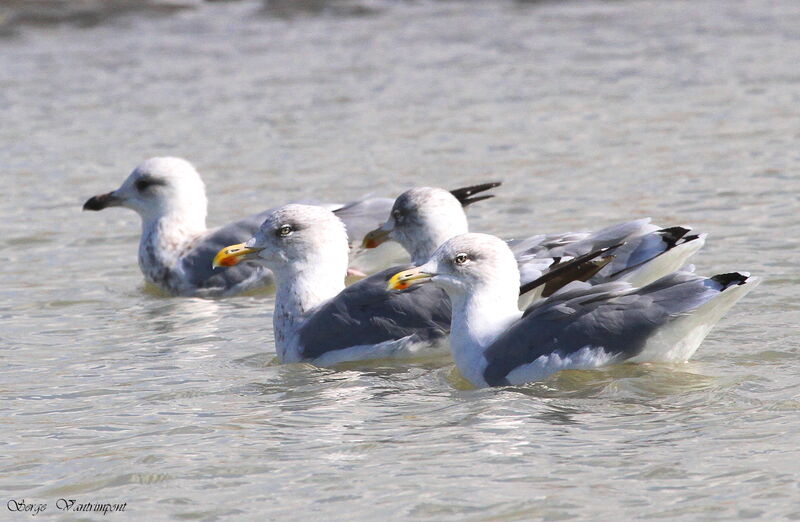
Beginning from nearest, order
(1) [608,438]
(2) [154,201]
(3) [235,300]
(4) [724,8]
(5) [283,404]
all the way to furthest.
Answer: (1) [608,438] → (5) [283,404] → (3) [235,300] → (2) [154,201] → (4) [724,8]

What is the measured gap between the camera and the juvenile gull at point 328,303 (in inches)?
362

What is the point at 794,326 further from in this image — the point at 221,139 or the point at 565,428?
the point at 221,139

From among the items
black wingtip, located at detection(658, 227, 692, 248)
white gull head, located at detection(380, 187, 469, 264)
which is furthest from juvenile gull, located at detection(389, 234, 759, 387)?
white gull head, located at detection(380, 187, 469, 264)

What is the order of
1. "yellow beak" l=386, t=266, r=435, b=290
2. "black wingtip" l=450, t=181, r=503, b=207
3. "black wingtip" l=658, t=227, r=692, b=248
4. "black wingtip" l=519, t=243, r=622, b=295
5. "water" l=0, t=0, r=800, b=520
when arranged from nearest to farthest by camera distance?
"water" l=0, t=0, r=800, b=520
"yellow beak" l=386, t=266, r=435, b=290
"black wingtip" l=519, t=243, r=622, b=295
"black wingtip" l=658, t=227, r=692, b=248
"black wingtip" l=450, t=181, r=503, b=207

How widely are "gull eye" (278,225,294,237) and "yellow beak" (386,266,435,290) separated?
4.21 feet

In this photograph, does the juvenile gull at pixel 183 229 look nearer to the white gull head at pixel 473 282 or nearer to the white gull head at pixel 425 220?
the white gull head at pixel 425 220

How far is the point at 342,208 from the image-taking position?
11.9 m

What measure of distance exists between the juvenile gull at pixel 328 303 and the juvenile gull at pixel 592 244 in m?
0.64

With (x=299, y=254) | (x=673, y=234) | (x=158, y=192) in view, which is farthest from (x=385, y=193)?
(x=673, y=234)

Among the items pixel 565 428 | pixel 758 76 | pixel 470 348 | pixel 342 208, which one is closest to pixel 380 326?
pixel 470 348

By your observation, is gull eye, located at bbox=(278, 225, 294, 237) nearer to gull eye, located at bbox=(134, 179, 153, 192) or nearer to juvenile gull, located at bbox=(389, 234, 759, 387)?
juvenile gull, located at bbox=(389, 234, 759, 387)

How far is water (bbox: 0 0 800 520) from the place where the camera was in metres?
6.90

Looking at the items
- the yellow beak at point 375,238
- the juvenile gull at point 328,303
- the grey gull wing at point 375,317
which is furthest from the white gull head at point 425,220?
the grey gull wing at point 375,317

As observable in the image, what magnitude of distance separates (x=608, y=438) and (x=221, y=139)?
10651 millimetres
